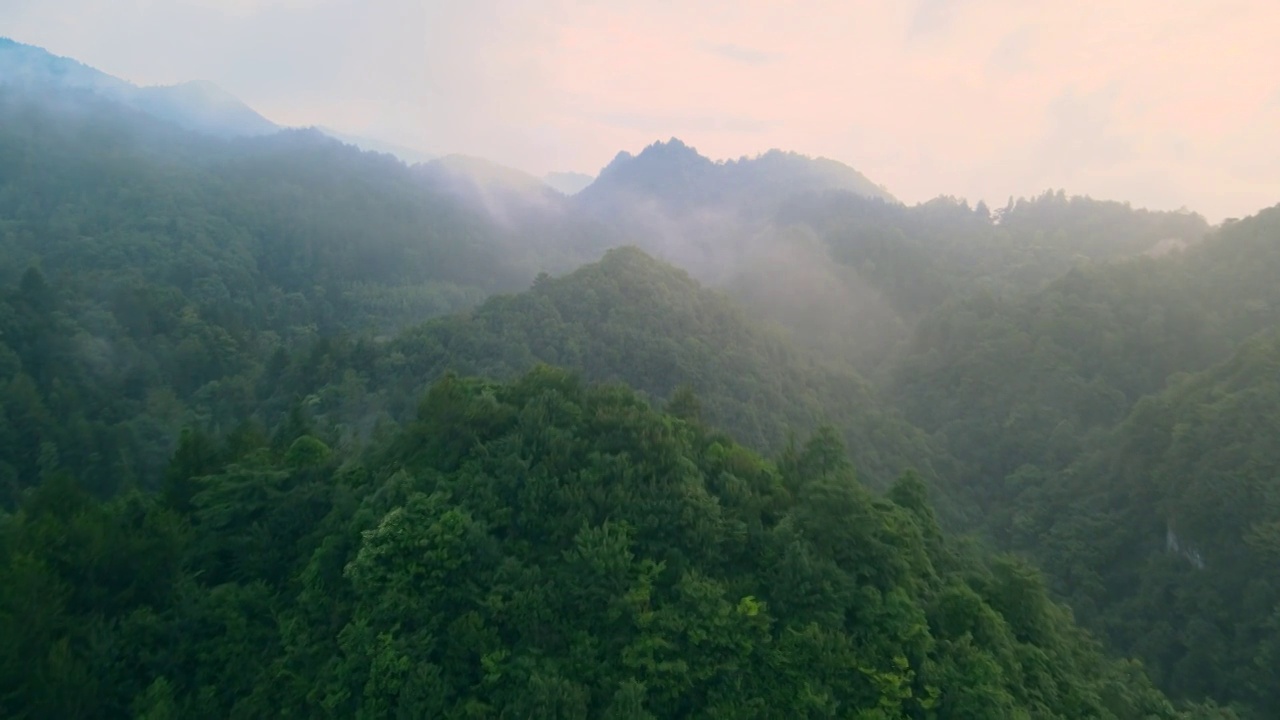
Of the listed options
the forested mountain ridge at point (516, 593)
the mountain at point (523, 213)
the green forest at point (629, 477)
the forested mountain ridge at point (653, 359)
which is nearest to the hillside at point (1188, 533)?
the green forest at point (629, 477)

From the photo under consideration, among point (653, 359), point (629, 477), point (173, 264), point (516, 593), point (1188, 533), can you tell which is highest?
point (629, 477)

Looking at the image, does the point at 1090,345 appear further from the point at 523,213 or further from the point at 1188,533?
the point at 523,213

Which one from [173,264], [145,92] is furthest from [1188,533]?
[145,92]

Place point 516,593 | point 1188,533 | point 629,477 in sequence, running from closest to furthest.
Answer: point 516,593 < point 629,477 < point 1188,533

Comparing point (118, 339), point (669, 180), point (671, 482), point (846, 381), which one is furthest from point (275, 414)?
point (669, 180)

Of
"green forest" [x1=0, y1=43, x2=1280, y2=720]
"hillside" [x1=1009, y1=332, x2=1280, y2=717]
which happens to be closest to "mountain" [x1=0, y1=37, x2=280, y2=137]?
"green forest" [x1=0, y1=43, x2=1280, y2=720]

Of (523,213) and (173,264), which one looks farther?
(523,213)

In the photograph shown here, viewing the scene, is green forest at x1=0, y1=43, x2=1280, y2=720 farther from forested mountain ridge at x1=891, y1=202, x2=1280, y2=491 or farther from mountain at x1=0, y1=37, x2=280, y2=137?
mountain at x1=0, y1=37, x2=280, y2=137
